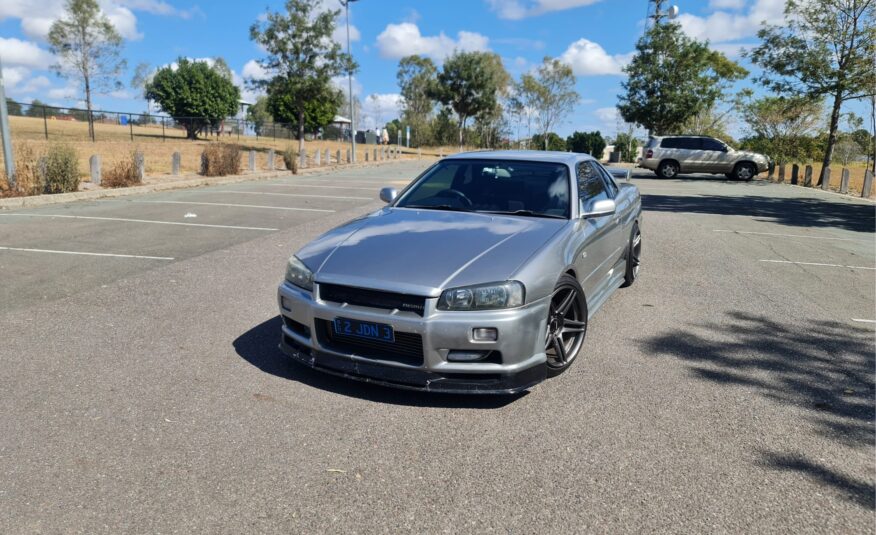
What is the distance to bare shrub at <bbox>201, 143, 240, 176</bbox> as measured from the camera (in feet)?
65.4

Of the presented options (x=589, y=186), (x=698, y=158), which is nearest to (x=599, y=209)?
(x=589, y=186)

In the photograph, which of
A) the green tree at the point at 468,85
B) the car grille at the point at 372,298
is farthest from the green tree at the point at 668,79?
the car grille at the point at 372,298

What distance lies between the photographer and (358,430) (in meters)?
3.26

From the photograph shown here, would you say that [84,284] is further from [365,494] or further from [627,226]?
[627,226]

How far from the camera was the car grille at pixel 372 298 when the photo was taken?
3.40 metres

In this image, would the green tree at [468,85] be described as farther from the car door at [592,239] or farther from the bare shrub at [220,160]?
the car door at [592,239]

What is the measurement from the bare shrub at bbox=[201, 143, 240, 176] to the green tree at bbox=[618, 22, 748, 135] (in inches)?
976

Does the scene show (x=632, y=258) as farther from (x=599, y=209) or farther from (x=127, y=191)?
(x=127, y=191)

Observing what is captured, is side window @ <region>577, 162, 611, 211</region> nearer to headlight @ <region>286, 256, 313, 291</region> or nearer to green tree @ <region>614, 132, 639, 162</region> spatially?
headlight @ <region>286, 256, 313, 291</region>

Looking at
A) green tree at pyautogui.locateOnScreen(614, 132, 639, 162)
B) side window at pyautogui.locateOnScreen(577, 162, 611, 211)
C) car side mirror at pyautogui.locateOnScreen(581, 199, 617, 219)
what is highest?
green tree at pyautogui.locateOnScreen(614, 132, 639, 162)

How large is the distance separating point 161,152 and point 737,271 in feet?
96.1

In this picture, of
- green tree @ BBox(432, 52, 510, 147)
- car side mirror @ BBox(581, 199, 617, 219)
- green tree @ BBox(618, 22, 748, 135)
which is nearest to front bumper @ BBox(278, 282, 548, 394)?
car side mirror @ BBox(581, 199, 617, 219)

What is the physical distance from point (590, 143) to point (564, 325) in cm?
5413

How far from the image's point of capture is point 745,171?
26.2 metres
